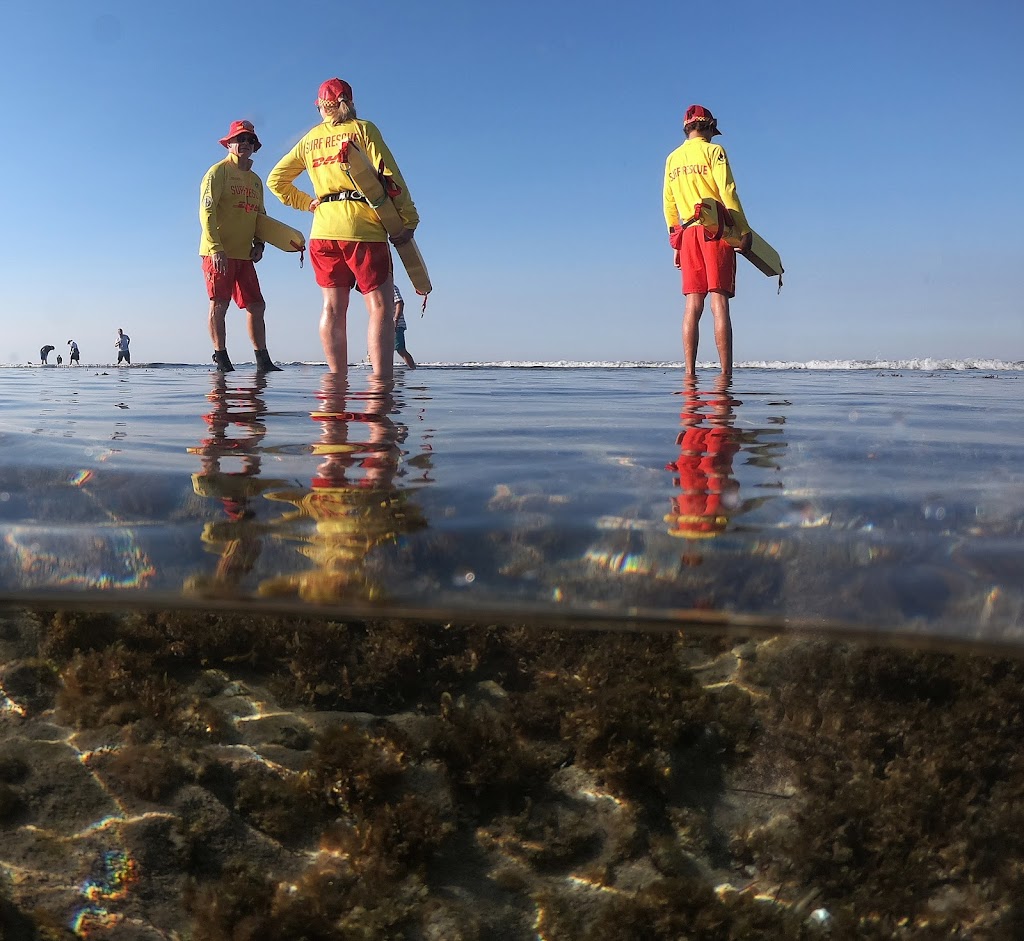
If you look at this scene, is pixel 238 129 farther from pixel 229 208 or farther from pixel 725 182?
pixel 725 182

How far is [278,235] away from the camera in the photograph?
9.09 meters

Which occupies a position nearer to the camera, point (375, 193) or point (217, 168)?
point (375, 193)

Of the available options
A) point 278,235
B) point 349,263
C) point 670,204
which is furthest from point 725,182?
point 278,235

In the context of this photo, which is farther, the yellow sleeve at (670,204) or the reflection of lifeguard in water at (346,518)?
the yellow sleeve at (670,204)

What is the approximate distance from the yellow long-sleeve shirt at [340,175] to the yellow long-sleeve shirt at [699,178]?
2655 mm

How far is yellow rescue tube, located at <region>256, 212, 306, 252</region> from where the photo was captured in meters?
9.02

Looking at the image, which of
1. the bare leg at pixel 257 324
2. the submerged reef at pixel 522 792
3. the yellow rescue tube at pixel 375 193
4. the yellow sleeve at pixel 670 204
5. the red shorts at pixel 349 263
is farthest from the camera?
the bare leg at pixel 257 324

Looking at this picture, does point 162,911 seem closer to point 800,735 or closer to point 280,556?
point 280,556

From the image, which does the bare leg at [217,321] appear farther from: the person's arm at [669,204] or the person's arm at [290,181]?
the person's arm at [669,204]

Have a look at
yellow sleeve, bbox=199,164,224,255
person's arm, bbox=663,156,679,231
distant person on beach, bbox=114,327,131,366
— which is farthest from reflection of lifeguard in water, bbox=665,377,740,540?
distant person on beach, bbox=114,327,131,366

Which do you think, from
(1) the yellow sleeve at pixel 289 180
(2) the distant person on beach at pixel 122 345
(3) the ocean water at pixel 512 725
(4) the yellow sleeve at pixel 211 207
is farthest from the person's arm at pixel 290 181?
(2) the distant person on beach at pixel 122 345

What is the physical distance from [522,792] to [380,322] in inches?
192

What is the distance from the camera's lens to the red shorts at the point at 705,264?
729 centimetres

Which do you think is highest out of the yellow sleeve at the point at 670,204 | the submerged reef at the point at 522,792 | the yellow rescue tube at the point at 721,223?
the yellow sleeve at the point at 670,204
